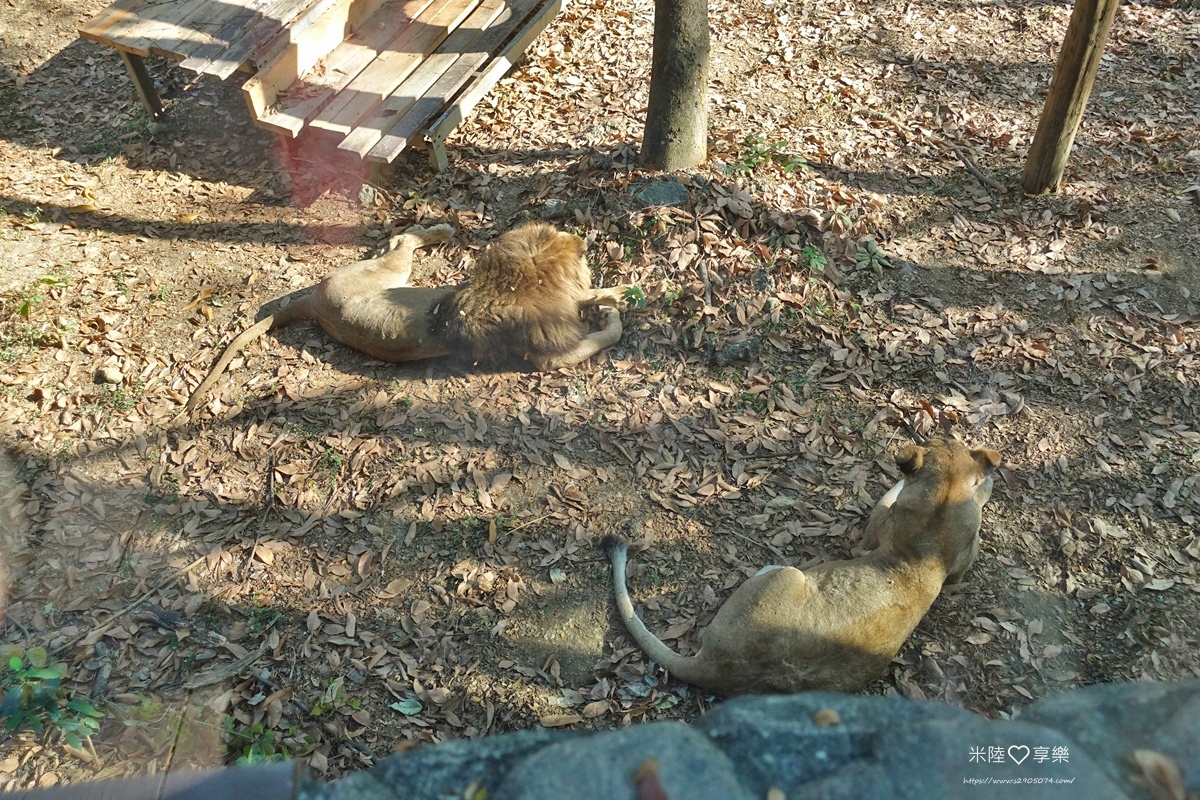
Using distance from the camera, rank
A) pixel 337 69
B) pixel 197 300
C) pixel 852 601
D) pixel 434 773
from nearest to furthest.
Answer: pixel 434 773 → pixel 852 601 → pixel 197 300 → pixel 337 69

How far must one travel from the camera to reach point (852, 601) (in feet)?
13.8

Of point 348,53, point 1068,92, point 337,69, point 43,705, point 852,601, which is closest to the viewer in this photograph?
point 43,705

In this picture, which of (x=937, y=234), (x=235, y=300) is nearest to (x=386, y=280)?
(x=235, y=300)

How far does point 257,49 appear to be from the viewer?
664cm

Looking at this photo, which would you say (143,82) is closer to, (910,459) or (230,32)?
(230,32)

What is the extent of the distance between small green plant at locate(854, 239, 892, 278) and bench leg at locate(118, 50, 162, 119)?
699 cm

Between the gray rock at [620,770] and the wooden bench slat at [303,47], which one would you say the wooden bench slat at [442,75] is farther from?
the gray rock at [620,770]

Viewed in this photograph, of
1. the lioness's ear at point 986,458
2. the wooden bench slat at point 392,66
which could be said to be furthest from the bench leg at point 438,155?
the lioness's ear at point 986,458

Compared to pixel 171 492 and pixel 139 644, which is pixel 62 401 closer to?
pixel 171 492

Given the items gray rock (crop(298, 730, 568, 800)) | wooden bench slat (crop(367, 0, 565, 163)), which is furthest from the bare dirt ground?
gray rock (crop(298, 730, 568, 800))

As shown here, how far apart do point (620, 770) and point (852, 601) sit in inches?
115

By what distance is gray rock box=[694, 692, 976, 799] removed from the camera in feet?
5.63

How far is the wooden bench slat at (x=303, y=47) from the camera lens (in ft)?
21.6

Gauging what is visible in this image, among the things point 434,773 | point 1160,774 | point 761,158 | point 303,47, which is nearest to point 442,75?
point 303,47
